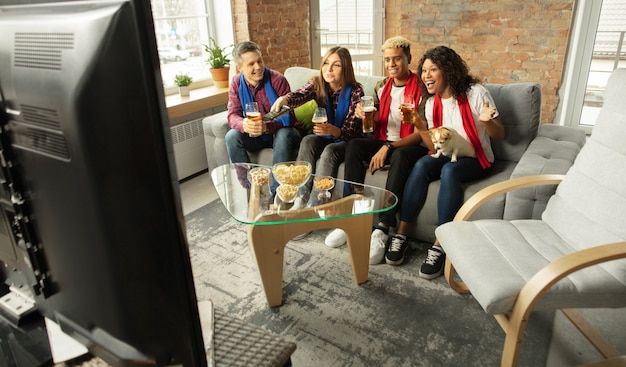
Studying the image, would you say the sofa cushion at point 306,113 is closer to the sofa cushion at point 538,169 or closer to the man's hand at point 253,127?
the man's hand at point 253,127

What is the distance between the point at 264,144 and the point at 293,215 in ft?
4.14

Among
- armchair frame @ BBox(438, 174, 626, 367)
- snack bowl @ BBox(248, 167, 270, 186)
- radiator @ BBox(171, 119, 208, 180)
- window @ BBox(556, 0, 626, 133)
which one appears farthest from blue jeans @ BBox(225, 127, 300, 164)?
window @ BBox(556, 0, 626, 133)

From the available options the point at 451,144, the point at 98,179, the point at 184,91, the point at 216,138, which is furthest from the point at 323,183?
the point at 184,91

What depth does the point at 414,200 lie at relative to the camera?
2434 mm

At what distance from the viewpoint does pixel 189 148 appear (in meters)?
3.60

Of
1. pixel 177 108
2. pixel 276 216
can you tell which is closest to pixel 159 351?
pixel 276 216

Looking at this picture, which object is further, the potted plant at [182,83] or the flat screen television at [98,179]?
the potted plant at [182,83]

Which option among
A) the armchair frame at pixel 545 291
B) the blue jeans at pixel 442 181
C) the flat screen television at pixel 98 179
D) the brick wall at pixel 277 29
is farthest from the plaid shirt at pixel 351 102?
the flat screen television at pixel 98 179

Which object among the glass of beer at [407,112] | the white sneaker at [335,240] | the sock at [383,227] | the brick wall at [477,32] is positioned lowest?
the white sneaker at [335,240]

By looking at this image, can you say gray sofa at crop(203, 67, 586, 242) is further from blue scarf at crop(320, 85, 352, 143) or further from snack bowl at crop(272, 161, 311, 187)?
snack bowl at crop(272, 161, 311, 187)

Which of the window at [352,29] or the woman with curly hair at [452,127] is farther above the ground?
the window at [352,29]

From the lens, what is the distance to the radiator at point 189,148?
3.51 m

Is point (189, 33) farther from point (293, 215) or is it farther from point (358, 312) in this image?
point (358, 312)

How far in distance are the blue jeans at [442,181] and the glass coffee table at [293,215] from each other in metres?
0.36
